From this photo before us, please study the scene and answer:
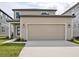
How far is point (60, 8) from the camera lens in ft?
168

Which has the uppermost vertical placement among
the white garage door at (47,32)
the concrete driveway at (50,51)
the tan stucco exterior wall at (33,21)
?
Answer: the tan stucco exterior wall at (33,21)

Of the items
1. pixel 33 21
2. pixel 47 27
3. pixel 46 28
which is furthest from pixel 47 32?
pixel 33 21

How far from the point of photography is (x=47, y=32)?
2453 cm

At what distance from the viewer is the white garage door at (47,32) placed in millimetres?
24469

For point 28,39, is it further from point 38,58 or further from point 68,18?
point 38,58

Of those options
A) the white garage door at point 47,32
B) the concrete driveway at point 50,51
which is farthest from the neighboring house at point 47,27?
the concrete driveway at point 50,51

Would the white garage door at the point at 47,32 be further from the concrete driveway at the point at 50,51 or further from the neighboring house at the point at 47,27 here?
the concrete driveway at the point at 50,51

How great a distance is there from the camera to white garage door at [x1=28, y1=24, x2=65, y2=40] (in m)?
24.5

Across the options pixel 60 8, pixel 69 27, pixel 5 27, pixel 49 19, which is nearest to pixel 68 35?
pixel 69 27

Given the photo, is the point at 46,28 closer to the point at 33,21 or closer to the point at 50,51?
the point at 33,21

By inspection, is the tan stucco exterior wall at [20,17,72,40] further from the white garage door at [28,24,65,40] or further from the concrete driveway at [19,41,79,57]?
the concrete driveway at [19,41,79,57]

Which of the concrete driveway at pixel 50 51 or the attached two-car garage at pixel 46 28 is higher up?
the attached two-car garage at pixel 46 28

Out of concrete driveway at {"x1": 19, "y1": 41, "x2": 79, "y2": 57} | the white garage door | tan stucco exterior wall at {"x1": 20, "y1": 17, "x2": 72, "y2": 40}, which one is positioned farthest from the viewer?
the white garage door

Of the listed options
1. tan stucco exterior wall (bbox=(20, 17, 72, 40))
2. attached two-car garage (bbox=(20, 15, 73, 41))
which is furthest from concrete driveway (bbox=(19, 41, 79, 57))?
attached two-car garage (bbox=(20, 15, 73, 41))
